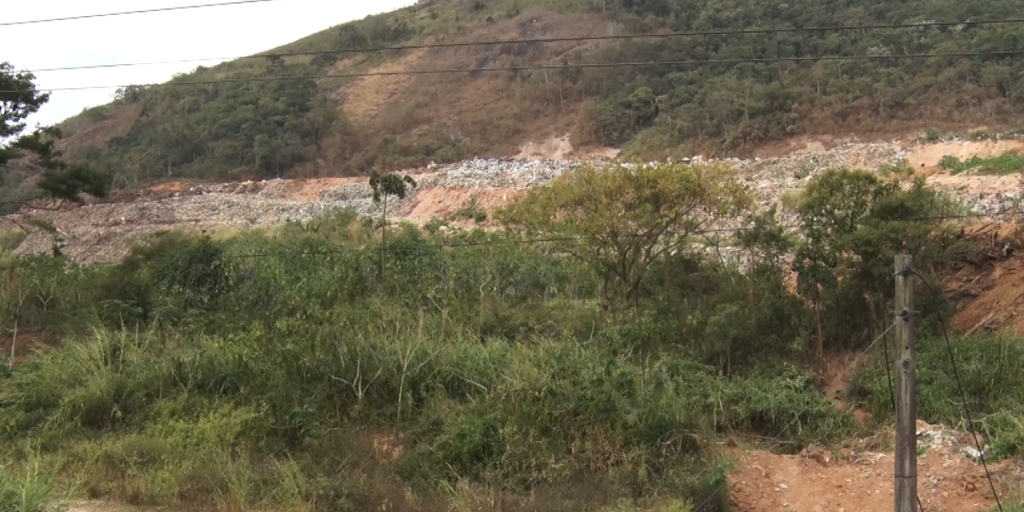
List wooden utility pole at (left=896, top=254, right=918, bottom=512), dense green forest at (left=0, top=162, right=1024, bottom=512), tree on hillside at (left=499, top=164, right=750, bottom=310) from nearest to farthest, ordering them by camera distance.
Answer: wooden utility pole at (left=896, top=254, right=918, bottom=512)
dense green forest at (left=0, top=162, right=1024, bottom=512)
tree on hillside at (left=499, top=164, right=750, bottom=310)

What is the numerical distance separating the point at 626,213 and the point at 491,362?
10.5 ft

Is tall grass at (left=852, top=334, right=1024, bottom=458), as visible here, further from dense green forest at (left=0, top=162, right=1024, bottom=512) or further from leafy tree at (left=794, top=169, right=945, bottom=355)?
leafy tree at (left=794, top=169, right=945, bottom=355)

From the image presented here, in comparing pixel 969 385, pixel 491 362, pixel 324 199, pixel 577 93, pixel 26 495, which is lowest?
pixel 969 385

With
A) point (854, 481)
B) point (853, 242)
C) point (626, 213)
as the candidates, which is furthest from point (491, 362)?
point (853, 242)

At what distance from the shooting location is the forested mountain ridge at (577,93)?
3866 centimetres

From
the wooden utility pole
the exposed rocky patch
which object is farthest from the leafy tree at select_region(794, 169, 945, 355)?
the exposed rocky patch

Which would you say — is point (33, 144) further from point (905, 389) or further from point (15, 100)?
point (905, 389)

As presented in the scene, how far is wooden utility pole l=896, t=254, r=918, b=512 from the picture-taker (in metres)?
5.82

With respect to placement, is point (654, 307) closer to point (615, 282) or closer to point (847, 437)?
point (615, 282)

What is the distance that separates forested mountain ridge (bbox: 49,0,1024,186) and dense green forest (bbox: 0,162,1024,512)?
21.2m

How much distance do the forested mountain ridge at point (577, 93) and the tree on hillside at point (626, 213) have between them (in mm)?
22026

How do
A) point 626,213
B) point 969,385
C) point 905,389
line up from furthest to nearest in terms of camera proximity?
point 626,213 → point 969,385 → point 905,389

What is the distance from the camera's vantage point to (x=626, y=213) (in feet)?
39.1

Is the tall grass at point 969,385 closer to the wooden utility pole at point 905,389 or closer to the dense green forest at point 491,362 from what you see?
the dense green forest at point 491,362
